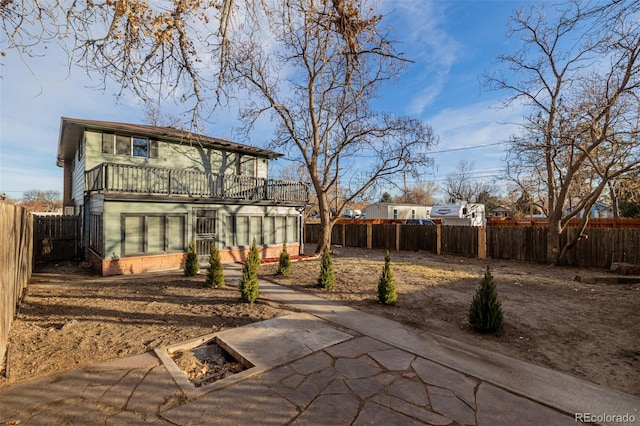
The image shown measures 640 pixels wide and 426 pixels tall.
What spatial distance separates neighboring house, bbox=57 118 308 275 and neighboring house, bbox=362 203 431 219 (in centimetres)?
1848

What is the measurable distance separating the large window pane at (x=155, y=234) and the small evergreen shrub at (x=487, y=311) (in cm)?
1020

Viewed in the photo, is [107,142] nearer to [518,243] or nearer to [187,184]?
[187,184]

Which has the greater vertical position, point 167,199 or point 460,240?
point 167,199

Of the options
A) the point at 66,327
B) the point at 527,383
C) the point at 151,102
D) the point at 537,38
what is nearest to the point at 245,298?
the point at 66,327

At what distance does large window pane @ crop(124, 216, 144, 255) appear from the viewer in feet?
33.0

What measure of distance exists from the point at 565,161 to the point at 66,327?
18.3 m

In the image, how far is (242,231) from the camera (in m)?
13.4

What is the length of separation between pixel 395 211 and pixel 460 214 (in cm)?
726

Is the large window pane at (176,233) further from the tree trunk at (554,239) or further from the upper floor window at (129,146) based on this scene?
the tree trunk at (554,239)

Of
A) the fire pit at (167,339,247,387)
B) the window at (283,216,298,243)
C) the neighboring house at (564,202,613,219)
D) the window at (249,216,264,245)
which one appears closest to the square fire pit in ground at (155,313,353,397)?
the fire pit at (167,339,247,387)

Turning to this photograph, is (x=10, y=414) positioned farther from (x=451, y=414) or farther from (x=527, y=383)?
Answer: (x=527, y=383)

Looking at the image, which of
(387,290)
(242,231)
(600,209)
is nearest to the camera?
(387,290)

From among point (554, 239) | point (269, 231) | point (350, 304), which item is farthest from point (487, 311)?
point (269, 231)

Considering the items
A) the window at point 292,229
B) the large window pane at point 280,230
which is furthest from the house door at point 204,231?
the window at point 292,229
